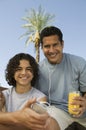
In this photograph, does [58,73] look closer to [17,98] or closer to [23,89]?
[23,89]

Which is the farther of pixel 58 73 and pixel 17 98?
pixel 58 73

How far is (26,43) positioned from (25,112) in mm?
30817

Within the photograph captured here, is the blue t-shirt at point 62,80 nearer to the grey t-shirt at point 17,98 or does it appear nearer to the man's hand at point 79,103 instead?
the grey t-shirt at point 17,98

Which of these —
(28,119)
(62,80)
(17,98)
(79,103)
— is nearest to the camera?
(28,119)

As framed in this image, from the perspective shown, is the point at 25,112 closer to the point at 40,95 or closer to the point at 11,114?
the point at 11,114

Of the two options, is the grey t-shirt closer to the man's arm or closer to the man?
the man

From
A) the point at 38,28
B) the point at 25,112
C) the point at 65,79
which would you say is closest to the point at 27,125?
the point at 25,112

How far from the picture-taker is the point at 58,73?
5.09 m

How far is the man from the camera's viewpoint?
196 inches

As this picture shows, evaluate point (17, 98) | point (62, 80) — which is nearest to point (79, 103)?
point (62, 80)

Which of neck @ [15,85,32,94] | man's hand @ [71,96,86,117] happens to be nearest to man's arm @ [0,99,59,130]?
man's hand @ [71,96,86,117]

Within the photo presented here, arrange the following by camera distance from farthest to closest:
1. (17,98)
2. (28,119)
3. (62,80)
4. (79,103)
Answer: (62,80)
(17,98)
(79,103)
(28,119)

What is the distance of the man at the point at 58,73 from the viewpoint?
4.98 meters

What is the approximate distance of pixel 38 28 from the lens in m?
31.7
